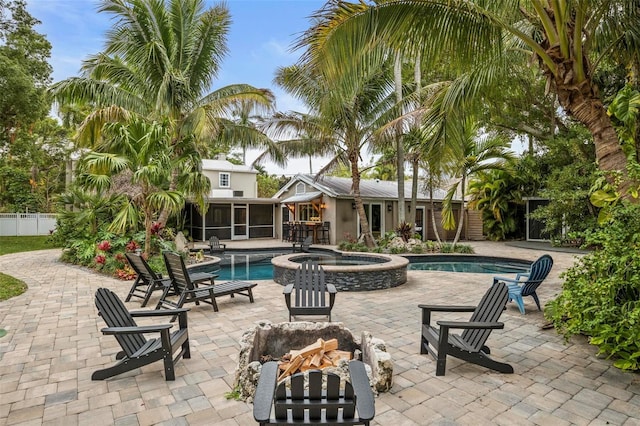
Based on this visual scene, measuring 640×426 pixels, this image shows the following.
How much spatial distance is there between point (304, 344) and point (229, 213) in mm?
17331

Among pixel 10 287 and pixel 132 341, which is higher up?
pixel 132 341

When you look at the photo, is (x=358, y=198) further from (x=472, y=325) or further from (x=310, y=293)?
(x=472, y=325)

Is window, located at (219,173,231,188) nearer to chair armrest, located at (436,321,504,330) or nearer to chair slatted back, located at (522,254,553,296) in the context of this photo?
chair slatted back, located at (522,254,553,296)

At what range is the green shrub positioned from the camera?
344cm

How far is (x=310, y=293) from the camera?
5277 millimetres

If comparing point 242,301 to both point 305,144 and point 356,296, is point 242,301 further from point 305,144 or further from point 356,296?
point 305,144

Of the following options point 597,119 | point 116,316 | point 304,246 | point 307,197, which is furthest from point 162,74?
Result: point 597,119

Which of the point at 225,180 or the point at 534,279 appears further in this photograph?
the point at 225,180

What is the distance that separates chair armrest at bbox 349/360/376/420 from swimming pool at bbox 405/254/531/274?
10.1 m

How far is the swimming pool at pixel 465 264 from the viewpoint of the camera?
12344 millimetres

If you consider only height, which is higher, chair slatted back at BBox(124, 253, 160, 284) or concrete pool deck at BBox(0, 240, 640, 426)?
chair slatted back at BBox(124, 253, 160, 284)

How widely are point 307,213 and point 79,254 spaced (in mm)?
11041

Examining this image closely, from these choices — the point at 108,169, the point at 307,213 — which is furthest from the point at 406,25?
the point at 307,213

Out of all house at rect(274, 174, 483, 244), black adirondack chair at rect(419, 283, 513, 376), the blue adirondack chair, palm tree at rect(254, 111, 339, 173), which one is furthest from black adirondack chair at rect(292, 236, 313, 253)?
black adirondack chair at rect(419, 283, 513, 376)
